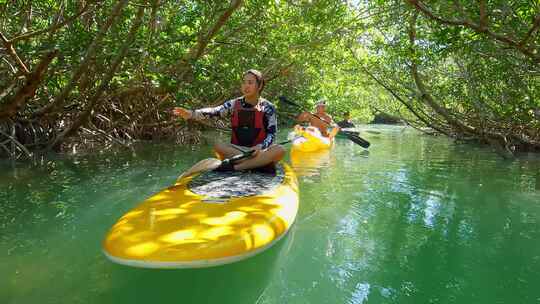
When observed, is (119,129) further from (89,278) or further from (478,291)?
(478,291)

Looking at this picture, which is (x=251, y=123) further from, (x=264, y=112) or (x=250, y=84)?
(x=250, y=84)

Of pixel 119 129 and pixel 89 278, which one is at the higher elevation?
pixel 119 129

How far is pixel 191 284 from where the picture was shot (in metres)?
2.48

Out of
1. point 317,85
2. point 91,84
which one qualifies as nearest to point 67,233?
point 91,84

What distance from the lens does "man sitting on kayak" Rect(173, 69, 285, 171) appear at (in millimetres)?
4254

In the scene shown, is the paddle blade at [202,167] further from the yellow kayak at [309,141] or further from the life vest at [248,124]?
the yellow kayak at [309,141]

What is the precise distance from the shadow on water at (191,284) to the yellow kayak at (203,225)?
24cm

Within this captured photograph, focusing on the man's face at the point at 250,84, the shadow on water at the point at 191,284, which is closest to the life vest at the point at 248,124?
the man's face at the point at 250,84

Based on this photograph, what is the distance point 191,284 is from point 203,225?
38 centimetres

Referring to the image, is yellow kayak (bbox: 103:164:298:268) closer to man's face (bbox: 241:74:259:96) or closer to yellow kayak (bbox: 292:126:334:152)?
man's face (bbox: 241:74:259:96)

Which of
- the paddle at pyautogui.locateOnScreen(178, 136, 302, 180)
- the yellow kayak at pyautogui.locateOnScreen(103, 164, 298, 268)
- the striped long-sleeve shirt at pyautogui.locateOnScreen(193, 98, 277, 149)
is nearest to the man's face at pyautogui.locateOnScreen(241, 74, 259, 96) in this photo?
the striped long-sleeve shirt at pyautogui.locateOnScreen(193, 98, 277, 149)

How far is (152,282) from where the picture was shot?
251 centimetres

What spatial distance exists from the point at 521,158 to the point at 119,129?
33.2 ft

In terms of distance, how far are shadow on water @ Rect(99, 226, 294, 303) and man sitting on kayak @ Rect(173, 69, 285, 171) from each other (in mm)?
1625
